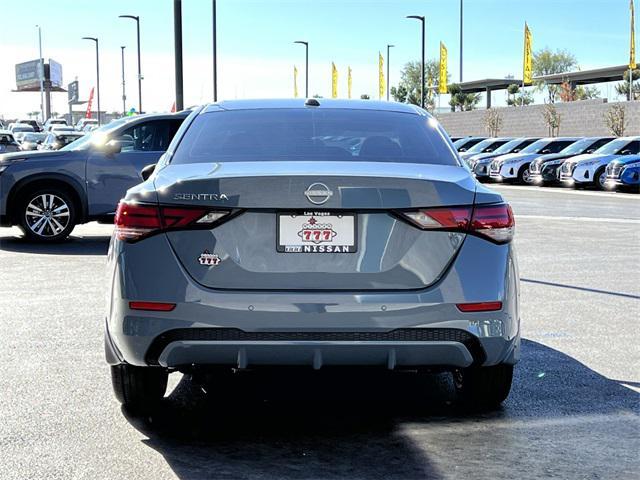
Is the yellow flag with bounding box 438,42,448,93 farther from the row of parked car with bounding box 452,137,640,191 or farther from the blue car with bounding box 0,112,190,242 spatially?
the blue car with bounding box 0,112,190,242

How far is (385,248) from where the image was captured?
4383mm

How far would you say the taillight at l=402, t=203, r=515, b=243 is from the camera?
4.41 m

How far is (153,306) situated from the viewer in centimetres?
440

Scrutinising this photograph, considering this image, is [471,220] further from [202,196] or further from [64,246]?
[64,246]

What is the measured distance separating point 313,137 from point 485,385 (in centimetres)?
157

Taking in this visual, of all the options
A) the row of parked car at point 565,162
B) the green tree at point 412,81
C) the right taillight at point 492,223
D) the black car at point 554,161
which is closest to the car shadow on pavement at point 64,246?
the right taillight at point 492,223

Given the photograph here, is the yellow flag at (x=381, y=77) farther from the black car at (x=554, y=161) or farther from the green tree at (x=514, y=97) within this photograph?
the black car at (x=554, y=161)

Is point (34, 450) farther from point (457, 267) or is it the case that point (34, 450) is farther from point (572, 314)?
point (572, 314)

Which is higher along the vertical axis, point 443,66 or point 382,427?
point 443,66

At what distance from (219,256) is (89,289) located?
5.32 metres

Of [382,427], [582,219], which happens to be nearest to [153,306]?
[382,427]

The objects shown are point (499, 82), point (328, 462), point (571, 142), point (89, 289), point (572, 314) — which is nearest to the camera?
point (328, 462)

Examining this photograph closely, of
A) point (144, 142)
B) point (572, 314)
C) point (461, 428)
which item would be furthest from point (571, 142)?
point (461, 428)

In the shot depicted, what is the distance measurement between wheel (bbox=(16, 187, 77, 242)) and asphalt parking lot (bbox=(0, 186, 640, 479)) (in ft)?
17.8
